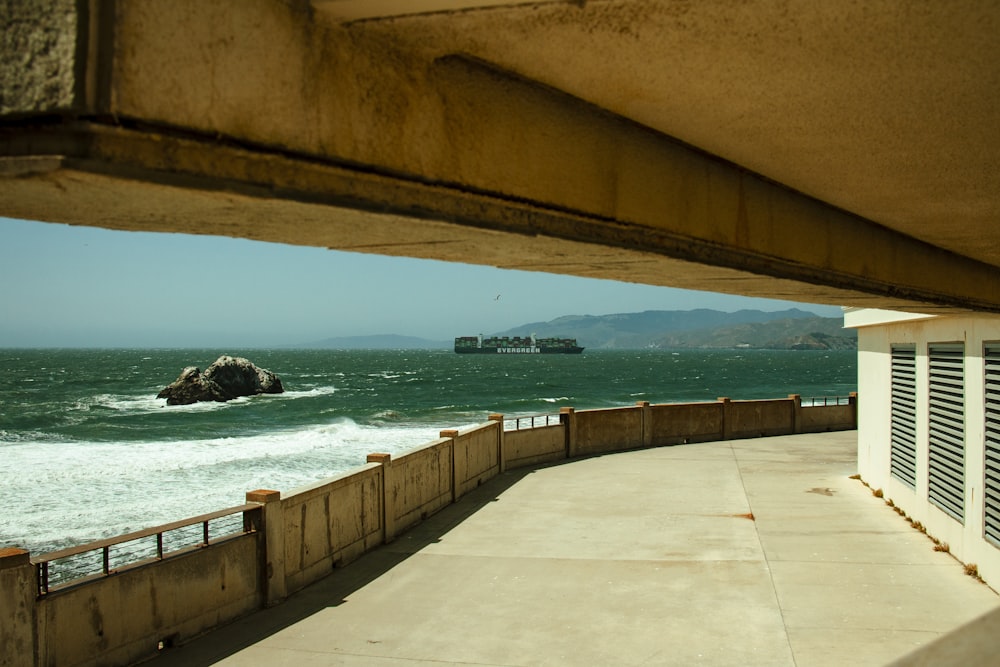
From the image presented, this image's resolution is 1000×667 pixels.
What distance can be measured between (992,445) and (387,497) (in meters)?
10.1

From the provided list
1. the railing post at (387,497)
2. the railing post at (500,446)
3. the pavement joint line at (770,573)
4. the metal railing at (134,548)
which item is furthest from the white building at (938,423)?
the metal railing at (134,548)

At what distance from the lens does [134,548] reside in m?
18.4

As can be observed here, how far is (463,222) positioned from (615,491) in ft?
57.3

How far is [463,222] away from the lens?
2.99 metres

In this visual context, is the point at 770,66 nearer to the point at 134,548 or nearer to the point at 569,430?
the point at 134,548

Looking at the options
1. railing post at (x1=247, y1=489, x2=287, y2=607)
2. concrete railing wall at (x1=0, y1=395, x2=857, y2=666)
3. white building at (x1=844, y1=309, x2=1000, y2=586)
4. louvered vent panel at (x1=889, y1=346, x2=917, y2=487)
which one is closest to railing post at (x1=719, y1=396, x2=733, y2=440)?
white building at (x1=844, y1=309, x2=1000, y2=586)

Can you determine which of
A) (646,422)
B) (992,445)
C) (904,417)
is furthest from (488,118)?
(646,422)

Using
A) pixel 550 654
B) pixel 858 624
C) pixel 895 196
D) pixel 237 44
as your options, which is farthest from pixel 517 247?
pixel 858 624

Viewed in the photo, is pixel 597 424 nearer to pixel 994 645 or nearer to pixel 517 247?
pixel 517 247

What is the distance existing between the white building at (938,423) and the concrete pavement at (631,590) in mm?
599

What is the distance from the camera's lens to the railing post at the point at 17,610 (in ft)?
27.0

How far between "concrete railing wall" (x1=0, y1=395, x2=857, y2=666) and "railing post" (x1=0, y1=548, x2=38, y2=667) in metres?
0.01

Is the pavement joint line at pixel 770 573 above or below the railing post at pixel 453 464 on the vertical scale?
below

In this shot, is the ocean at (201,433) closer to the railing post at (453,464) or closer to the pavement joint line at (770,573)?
the railing post at (453,464)
